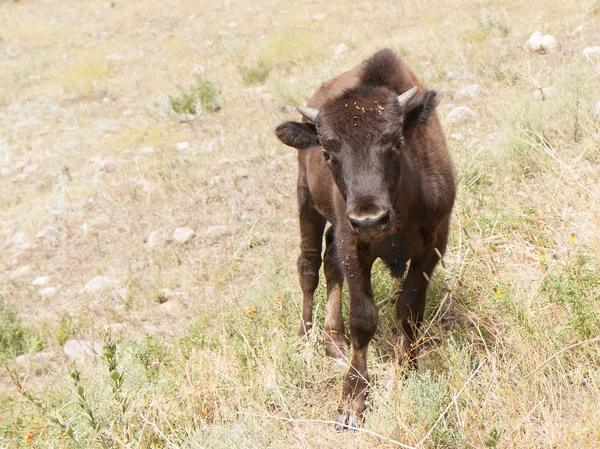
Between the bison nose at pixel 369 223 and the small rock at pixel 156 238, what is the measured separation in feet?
15.7

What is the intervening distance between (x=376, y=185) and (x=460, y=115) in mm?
4872

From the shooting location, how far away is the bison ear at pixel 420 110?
4.27 metres

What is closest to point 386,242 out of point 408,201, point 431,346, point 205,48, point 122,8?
point 408,201

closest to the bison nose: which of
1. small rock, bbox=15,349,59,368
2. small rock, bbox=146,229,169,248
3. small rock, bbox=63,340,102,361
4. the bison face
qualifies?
the bison face

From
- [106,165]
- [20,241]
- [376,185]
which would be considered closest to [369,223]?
[376,185]

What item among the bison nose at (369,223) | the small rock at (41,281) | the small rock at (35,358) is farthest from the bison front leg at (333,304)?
the small rock at (41,281)

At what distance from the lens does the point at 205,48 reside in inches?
629

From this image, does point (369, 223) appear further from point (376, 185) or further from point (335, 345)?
point (335, 345)

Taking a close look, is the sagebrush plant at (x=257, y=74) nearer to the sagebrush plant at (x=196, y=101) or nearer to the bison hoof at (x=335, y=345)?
the sagebrush plant at (x=196, y=101)

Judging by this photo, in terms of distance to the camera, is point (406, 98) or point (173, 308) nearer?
point (406, 98)

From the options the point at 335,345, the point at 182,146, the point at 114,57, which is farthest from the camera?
the point at 114,57

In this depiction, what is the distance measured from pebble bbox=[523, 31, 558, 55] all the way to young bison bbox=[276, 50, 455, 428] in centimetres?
515

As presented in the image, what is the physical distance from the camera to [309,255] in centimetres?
589

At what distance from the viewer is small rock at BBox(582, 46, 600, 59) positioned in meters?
8.45
